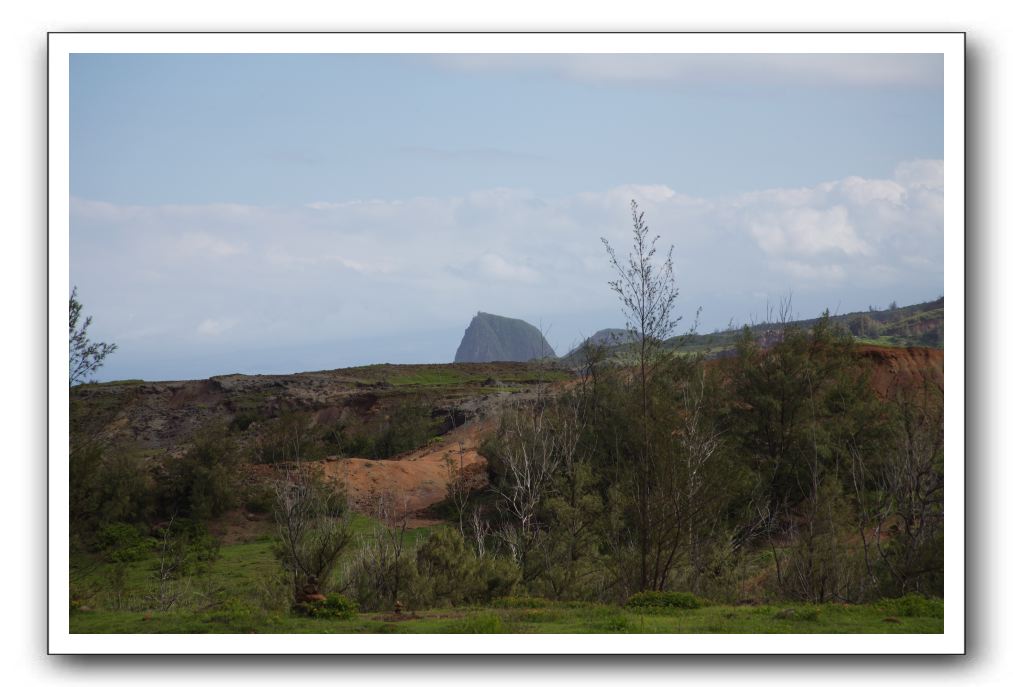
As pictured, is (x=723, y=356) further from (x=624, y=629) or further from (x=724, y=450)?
(x=624, y=629)

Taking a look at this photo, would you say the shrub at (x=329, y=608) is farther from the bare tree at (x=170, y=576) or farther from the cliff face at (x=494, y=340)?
the cliff face at (x=494, y=340)

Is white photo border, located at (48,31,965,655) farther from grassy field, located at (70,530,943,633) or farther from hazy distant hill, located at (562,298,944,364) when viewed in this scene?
hazy distant hill, located at (562,298,944,364)

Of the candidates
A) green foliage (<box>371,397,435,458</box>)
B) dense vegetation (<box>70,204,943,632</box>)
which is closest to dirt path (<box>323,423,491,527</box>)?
dense vegetation (<box>70,204,943,632</box>)

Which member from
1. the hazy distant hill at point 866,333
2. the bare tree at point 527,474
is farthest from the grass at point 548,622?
the hazy distant hill at point 866,333

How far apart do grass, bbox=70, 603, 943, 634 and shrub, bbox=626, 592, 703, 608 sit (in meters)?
0.23

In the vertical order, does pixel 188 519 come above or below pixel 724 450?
below

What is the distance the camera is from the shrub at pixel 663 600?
39.9 feet

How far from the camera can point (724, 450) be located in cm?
2295

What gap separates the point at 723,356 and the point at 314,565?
19073 millimetres

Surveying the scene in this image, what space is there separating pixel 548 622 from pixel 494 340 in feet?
296

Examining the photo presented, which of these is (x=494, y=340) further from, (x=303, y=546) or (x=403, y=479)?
(x=303, y=546)
